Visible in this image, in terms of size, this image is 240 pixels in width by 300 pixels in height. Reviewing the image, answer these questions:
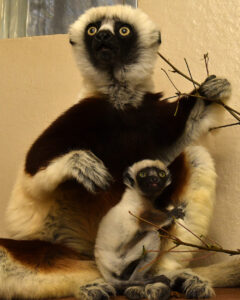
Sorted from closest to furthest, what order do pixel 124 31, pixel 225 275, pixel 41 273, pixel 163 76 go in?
pixel 41 273 < pixel 225 275 < pixel 124 31 < pixel 163 76

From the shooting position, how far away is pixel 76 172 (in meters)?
2.02

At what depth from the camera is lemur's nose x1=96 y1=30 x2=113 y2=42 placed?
2264mm

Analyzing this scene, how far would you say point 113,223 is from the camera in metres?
1.94

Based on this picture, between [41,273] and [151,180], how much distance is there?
585 millimetres

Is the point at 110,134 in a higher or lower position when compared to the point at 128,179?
higher

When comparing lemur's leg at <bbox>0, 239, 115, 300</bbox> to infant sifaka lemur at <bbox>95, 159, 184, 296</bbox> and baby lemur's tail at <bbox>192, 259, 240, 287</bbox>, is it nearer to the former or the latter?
infant sifaka lemur at <bbox>95, 159, 184, 296</bbox>

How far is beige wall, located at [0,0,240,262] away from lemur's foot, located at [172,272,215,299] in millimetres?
557

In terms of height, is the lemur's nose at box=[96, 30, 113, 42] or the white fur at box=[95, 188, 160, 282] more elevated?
the lemur's nose at box=[96, 30, 113, 42]

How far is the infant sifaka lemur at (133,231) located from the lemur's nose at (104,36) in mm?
632

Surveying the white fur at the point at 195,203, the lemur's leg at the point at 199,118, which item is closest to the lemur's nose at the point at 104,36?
the lemur's leg at the point at 199,118

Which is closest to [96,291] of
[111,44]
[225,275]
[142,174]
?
[142,174]

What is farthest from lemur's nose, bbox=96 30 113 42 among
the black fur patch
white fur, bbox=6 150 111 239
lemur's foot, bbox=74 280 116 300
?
lemur's foot, bbox=74 280 116 300

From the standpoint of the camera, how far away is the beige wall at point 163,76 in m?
2.58

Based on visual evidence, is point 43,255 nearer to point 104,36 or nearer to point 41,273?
point 41,273
